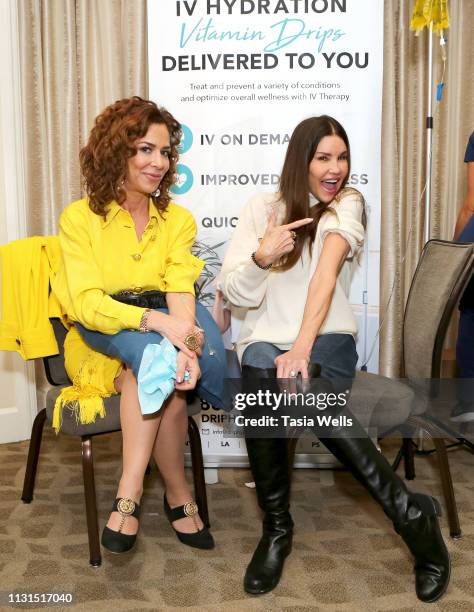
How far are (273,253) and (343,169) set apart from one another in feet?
1.21

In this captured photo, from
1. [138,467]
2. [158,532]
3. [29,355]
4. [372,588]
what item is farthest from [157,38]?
[372,588]

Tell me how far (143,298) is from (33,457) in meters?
0.74

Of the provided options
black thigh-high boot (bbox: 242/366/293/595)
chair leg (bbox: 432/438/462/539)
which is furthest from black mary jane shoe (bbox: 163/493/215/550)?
chair leg (bbox: 432/438/462/539)

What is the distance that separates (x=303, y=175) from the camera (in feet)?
7.39

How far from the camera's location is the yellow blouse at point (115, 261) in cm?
207

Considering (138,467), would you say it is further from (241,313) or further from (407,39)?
(407,39)

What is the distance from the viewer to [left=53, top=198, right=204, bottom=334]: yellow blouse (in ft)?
6.78

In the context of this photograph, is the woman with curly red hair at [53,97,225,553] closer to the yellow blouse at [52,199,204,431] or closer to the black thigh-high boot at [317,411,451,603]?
the yellow blouse at [52,199,204,431]

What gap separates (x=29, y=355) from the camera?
2311mm

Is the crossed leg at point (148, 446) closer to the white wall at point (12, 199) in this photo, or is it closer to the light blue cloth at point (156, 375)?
the light blue cloth at point (156, 375)

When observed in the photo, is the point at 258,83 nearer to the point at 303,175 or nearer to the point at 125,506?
the point at 303,175

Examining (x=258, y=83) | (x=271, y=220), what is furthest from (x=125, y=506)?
(x=258, y=83)

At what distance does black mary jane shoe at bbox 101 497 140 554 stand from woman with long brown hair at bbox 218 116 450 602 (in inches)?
13.4

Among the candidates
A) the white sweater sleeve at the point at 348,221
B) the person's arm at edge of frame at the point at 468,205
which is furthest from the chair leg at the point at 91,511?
the person's arm at edge of frame at the point at 468,205
